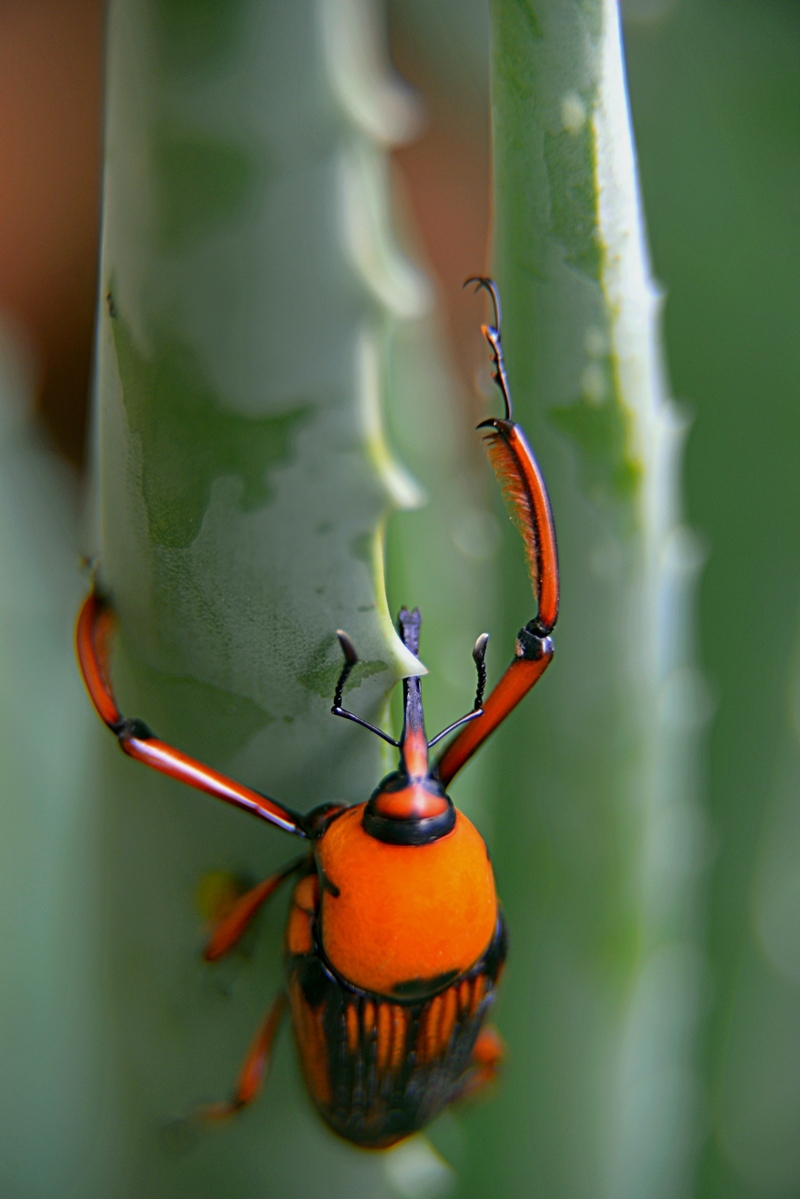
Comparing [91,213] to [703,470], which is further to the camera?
[91,213]

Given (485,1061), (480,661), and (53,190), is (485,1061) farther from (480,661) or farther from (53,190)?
(53,190)

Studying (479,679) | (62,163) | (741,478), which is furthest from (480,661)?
(62,163)

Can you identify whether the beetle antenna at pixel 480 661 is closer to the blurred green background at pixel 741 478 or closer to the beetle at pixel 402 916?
the beetle at pixel 402 916

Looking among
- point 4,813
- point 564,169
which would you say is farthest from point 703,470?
point 4,813

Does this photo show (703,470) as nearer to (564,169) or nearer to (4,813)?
(564,169)

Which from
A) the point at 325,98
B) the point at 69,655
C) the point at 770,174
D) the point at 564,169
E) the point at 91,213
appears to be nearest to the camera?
the point at 325,98

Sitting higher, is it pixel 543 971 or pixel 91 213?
pixel 91 213

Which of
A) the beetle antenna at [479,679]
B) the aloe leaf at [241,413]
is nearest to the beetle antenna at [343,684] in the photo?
the aloe leaf at [241,413]

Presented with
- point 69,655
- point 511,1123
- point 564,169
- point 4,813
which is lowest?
point 511,1123
